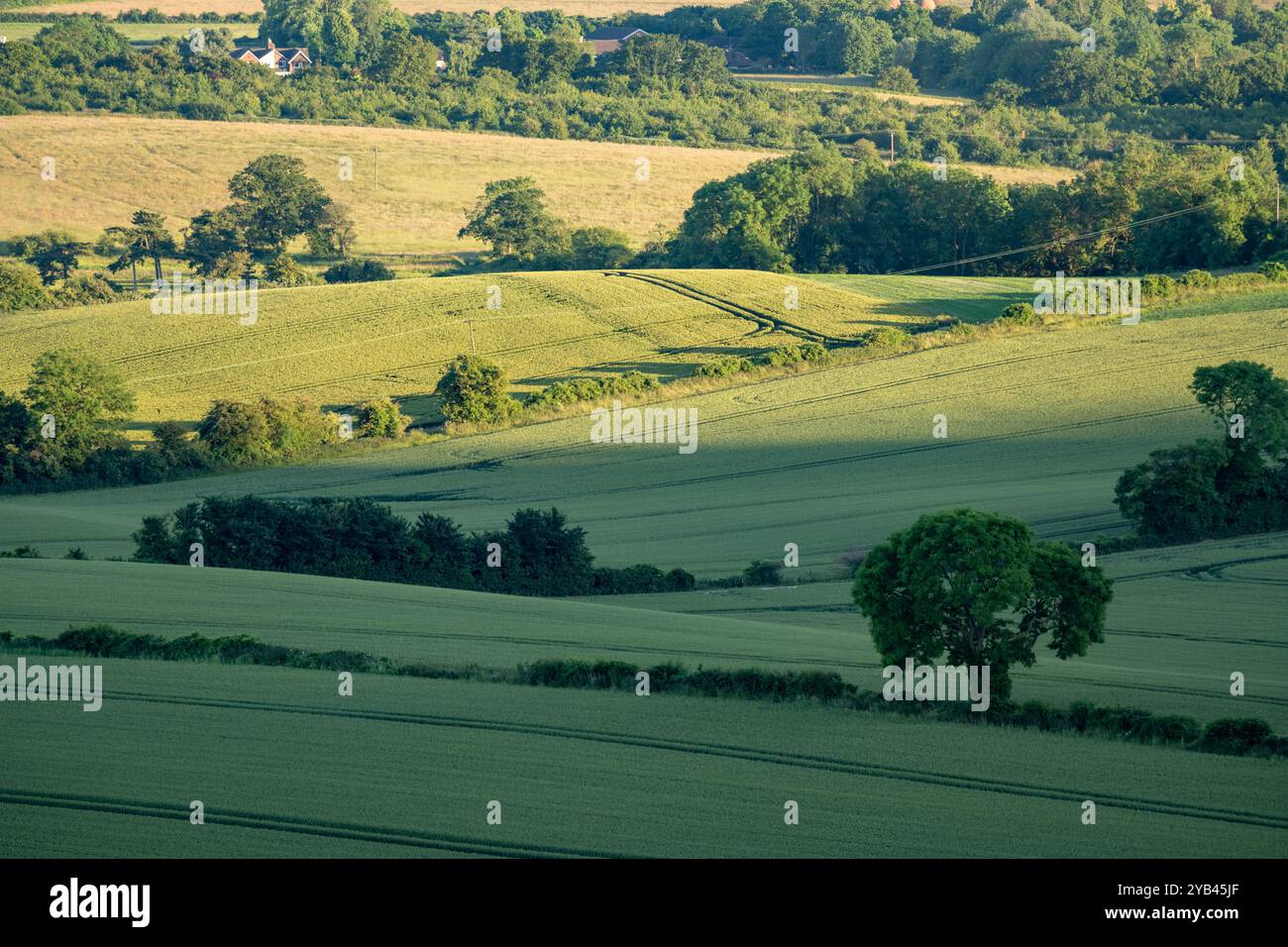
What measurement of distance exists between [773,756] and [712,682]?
436cm

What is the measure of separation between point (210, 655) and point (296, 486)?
26514mm

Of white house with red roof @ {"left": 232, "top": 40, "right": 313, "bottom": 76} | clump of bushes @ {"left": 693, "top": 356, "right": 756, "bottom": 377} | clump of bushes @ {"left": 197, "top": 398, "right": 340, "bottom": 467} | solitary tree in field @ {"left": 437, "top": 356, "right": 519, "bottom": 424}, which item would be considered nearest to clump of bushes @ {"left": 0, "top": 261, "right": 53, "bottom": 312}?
clump of bushes @ {"left": 197, "top": 398, "right": 340, "bottom": 467}

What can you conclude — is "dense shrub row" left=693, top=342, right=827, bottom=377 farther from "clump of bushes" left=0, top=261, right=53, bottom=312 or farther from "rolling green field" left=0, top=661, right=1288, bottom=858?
"rolling green field" left=0, top=661, right=1288, bottom=858

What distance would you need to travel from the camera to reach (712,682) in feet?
94.2

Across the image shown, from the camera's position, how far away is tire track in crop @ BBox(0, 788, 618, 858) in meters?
19.7

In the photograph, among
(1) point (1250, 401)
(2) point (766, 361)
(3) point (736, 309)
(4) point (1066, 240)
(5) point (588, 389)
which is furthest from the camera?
(4) point (1066, 240)

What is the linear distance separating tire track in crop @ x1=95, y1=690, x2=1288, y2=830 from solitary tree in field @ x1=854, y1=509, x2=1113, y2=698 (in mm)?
4172

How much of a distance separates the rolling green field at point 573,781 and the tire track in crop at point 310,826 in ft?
0.12

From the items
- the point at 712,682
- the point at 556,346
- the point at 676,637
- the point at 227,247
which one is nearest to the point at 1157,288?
the point at 556,346

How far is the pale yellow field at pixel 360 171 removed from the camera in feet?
370

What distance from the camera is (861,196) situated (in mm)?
102562

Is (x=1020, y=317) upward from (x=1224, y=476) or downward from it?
upward

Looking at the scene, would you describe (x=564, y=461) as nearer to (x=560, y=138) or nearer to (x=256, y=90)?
(x=560, y=138)

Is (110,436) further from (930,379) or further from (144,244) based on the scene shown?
(144,244)
